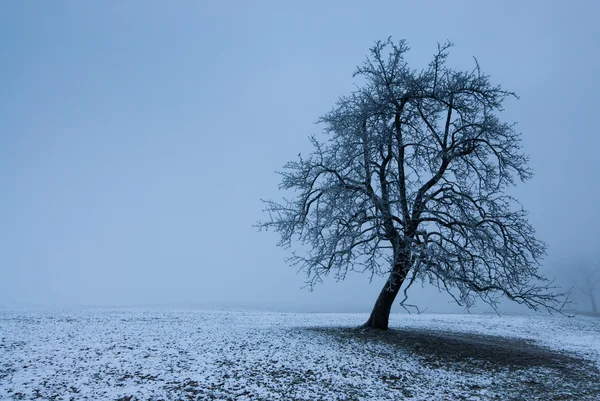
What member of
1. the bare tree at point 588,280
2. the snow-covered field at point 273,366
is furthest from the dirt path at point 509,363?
the bare tree at point 588,280

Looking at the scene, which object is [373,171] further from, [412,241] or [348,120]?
[412,241]

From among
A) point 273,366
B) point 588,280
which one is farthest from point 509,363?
point 588,280

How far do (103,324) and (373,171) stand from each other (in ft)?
46.9

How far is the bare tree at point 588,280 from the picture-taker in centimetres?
5833

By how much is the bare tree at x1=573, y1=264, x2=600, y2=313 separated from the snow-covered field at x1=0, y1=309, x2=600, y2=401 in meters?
51.1

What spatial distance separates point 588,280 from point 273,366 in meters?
64.6

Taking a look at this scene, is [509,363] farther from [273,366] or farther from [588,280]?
[588,280]

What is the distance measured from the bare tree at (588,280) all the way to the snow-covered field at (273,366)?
168 ft

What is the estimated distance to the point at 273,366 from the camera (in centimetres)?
1139

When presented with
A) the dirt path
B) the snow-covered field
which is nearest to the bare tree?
the snow-covered field

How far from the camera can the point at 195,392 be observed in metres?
9.34

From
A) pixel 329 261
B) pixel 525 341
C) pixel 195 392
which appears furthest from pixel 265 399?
pixel 525 341

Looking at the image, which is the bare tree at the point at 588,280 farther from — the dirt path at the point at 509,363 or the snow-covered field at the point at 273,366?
the dirt path at the point at 509,363

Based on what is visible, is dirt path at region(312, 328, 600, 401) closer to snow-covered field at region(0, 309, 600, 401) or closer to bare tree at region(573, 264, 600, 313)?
snow-covered field at region(0, 309, 600, 401)
